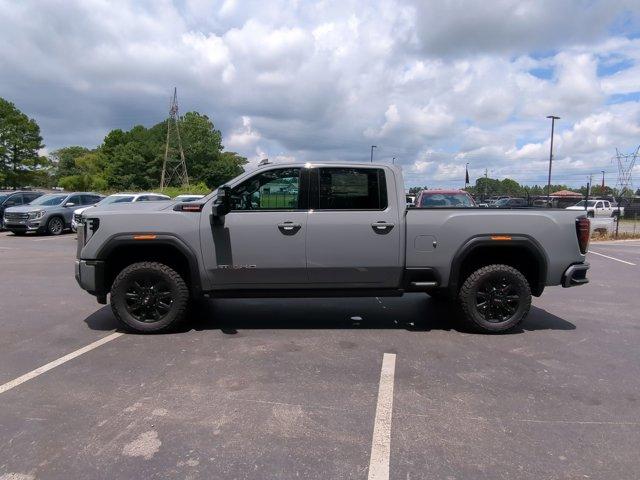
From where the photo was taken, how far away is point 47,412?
351cm

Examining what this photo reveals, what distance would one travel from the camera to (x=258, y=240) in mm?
5176

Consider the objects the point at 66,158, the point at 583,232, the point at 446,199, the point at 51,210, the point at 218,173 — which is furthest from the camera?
the point at 66,158

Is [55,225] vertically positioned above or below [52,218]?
below

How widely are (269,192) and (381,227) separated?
1297mm

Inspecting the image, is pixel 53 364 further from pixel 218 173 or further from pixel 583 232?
pixel 218 173

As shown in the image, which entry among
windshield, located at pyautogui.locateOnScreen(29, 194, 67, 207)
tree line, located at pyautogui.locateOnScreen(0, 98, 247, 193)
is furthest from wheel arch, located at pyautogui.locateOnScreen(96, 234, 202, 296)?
tree line, located at pyautogui.locateOnScreen(0, 98, 247, 193)

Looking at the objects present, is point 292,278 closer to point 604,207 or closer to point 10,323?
point 10,323

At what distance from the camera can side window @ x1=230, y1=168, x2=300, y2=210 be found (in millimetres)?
→ 5293

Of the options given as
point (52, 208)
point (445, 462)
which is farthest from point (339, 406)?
point (52, 208)

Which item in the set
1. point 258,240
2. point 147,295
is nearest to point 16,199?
point 147,295

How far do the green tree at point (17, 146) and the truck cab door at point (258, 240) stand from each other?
195 ft

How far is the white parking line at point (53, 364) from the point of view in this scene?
400 cm

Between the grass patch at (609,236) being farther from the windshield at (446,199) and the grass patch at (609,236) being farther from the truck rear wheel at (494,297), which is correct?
the truck rear wheel at (494,297)

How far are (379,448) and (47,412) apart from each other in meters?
Result: 2.42
